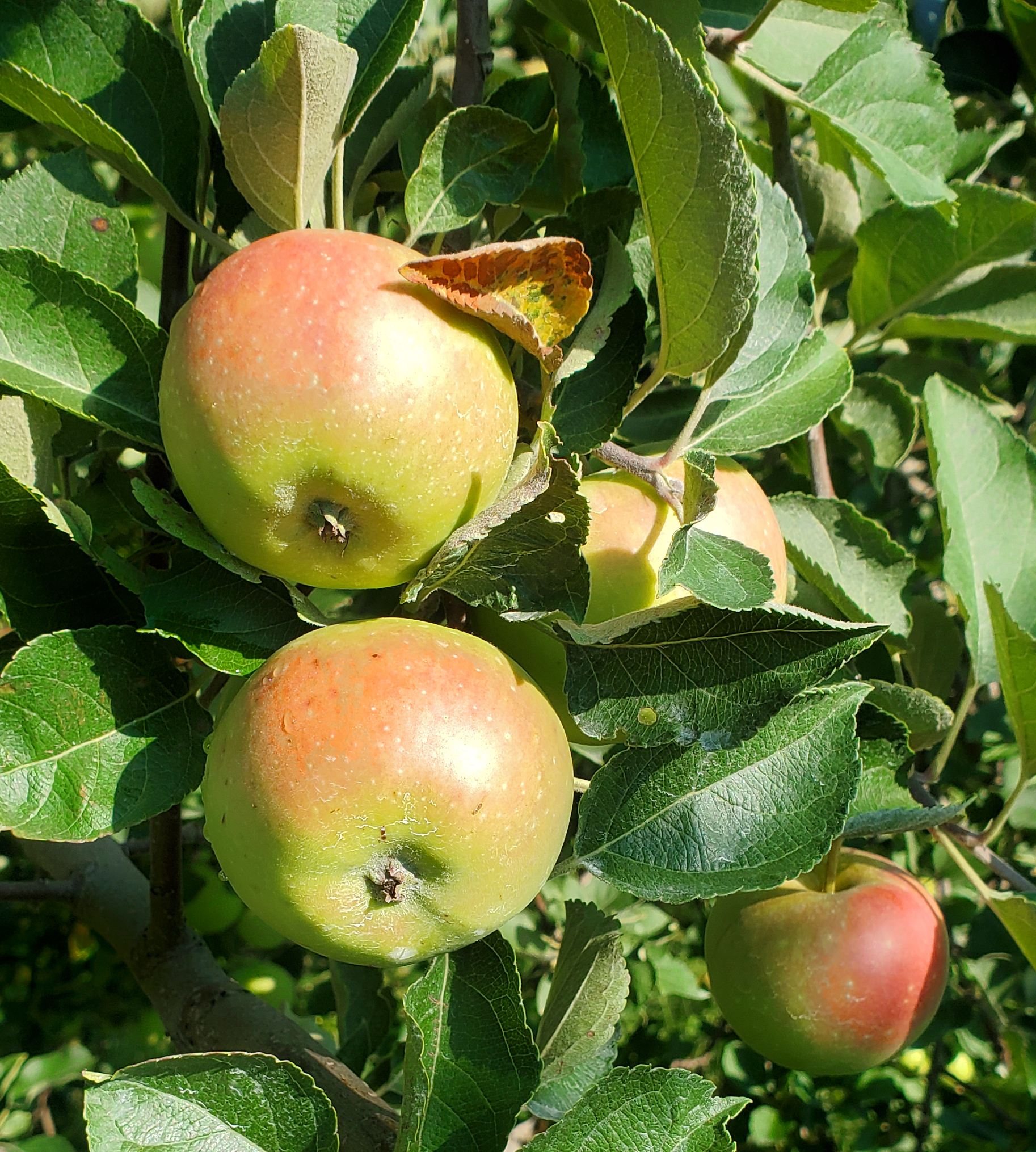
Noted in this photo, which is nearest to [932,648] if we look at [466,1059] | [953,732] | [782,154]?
[953,732]

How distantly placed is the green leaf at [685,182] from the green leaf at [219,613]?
0.38m

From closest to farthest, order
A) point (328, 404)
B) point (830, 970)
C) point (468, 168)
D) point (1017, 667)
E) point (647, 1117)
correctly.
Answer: point (328, 404) < point (647, 1117) < point (468, 168) < point (1017, 667) < point (830, 970)

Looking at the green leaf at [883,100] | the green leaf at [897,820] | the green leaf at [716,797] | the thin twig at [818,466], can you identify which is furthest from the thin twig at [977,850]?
the green leaf at [883,100]

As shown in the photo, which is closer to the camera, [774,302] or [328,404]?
[328,404]

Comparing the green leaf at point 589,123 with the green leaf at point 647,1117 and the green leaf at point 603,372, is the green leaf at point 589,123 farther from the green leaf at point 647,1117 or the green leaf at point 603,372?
the green leaf at point 647,1117

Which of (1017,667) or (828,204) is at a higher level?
(828,204)

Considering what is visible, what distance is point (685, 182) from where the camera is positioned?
0.73m

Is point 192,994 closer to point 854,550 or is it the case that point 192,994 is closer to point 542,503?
point 542,503

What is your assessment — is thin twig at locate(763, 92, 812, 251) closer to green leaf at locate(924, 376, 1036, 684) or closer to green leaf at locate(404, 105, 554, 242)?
green leaf at locate(924, 376, 1036, 684)

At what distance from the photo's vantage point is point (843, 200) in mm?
1450

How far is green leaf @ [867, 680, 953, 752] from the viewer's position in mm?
1079

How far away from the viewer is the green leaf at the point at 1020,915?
3.77ft

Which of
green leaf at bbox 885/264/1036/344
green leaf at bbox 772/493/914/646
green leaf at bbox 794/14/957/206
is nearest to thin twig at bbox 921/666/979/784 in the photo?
green leaf at bbox 772/493/914/646

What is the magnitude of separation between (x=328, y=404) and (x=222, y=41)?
1.21 feet
